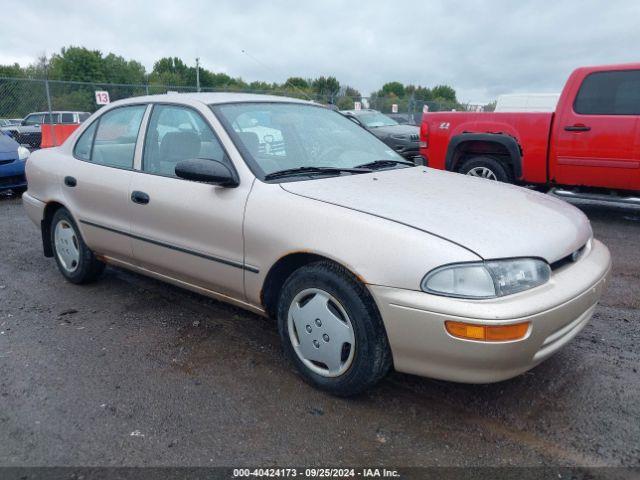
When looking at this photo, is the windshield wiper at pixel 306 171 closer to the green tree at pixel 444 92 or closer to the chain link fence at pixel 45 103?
the chain link fence at pixel 45 103

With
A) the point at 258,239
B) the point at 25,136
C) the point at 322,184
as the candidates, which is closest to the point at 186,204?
the point at 258,239

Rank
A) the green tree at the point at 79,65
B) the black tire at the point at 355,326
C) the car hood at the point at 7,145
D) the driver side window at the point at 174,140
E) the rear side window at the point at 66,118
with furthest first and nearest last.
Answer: the green tree at the point at 79,65 → the rear side window at the point at 66,118 → the car hood at the point at 7,145 → the driver side window at the point at 174,140 → the black tire at the point at 355,326

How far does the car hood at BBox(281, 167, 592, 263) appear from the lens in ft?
8.05

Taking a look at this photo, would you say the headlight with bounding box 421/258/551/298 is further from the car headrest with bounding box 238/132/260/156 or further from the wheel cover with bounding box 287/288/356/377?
the car headrest with bounding box 238/132/260/156

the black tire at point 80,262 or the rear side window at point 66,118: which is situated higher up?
the rear side window at point 66,118

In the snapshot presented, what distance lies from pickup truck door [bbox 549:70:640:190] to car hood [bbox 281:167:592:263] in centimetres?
362

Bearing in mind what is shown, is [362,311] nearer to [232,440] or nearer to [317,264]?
[317,264]

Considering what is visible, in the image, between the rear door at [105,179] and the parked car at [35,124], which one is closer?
the rear door at [105,179]

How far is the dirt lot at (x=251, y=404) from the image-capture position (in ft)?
7.80

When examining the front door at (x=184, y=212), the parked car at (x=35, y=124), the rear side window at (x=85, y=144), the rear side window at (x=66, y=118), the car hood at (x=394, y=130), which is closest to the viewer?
the front door at (x=184, y=212)

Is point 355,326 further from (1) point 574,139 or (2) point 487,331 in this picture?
(1) point 574,139

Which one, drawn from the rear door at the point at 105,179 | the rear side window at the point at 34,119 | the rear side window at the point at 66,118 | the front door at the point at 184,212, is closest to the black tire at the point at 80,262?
the rear door at the point at 105,179

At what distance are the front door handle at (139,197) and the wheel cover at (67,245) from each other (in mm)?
1036

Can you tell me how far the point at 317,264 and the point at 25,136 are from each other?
1662 cm
